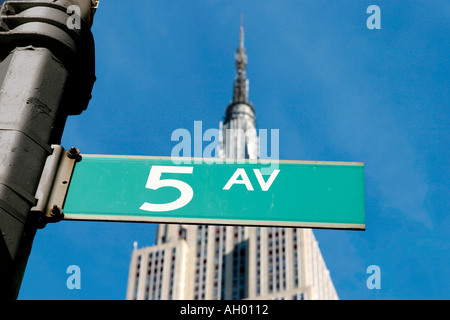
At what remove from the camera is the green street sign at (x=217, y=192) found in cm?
483

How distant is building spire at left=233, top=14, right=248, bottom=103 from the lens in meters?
178

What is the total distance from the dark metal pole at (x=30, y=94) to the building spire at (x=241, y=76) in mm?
170006

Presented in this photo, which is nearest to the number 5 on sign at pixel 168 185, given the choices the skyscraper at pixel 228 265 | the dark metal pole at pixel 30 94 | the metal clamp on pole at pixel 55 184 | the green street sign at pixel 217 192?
the green street sign at pixel 217 192

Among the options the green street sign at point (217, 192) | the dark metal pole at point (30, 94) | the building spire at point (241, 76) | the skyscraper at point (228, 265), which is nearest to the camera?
the dark metal pole at point (30, 94)

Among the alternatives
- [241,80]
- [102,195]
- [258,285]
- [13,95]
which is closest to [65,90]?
Answer: [13,95]

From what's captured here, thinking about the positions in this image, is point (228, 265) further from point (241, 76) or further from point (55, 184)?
point (55, 184)

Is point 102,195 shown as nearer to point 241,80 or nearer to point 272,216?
point 272,216

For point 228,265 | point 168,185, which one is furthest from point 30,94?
point 228,265

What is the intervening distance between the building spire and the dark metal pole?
17001 cm
